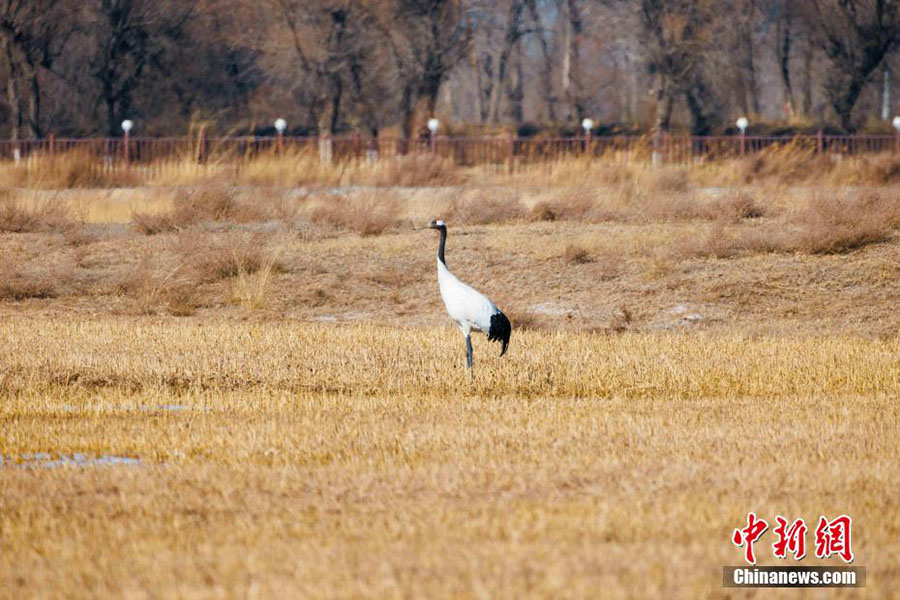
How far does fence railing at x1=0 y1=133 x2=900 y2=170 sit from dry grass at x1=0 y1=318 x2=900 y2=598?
20.3 m

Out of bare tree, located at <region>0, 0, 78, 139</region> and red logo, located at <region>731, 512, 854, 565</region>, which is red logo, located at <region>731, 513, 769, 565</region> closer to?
red logo, located at <region>731, 512, 854, 565</region>

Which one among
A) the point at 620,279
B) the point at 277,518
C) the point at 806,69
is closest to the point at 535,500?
the point at 277,518

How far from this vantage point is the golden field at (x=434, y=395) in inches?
246

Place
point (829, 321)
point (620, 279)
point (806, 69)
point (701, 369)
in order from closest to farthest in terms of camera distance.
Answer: point (701, 369)
point (829, 321)
point (620, 279)
point (806, 69)

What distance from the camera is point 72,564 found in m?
6.12

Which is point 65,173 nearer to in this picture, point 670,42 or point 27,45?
point 27,45

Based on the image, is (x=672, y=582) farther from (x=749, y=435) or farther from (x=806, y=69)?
(x=806, y=69)

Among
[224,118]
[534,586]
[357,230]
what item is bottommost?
[534,586]

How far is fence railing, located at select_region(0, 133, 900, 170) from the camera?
33.3 metres

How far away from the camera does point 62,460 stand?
28.0 feet

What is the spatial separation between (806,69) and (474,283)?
4636 centimetres

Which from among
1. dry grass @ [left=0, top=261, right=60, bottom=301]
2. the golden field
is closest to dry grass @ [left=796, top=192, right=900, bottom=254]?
the golden field

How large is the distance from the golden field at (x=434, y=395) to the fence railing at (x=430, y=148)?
9451mm

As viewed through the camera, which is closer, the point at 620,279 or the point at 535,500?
the point at 535,500
